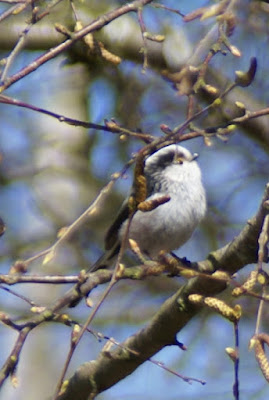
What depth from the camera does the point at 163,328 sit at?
3236 mm

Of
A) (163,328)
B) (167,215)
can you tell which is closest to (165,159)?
(167,215)

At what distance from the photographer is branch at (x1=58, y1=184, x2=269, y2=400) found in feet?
9.69

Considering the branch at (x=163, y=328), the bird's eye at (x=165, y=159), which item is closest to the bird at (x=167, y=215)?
the bird's eye at (x=165, y=159)

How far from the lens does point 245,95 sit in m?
5.74

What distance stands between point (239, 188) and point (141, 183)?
201 inches

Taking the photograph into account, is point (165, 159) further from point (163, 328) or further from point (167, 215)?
point (163, 328)

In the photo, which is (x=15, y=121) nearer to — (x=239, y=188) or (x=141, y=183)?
(x=239, y=188)

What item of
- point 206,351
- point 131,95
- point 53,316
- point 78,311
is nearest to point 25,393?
point 78,311

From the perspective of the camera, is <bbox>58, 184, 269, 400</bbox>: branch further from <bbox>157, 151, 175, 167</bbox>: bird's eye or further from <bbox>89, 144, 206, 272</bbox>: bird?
<bbox>157, 151, 175, 167</bbox>: bird's eye

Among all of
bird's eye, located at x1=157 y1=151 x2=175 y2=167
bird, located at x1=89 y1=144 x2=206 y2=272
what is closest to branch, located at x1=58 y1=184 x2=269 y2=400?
bird, located at x1=89 y1=144 x2=206 y2=272

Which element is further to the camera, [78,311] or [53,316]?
[78,311]

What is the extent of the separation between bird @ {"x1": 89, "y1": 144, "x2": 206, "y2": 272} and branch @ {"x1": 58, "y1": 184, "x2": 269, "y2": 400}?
119cm

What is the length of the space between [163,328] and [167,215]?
1344 mm

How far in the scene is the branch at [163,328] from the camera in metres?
2.95
